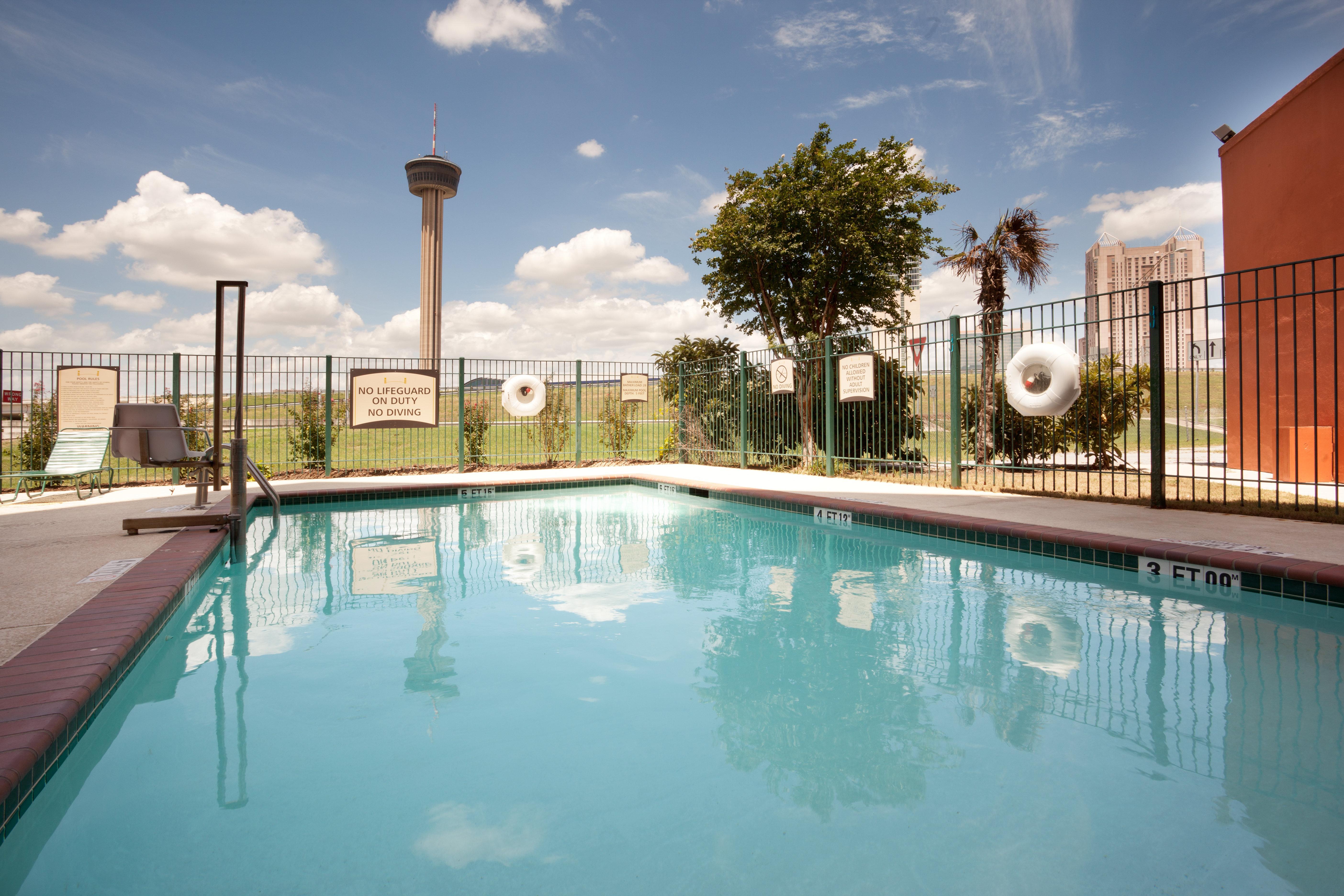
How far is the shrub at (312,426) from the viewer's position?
35.5 feet

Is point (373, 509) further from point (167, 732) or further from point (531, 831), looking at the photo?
point (531, 831)

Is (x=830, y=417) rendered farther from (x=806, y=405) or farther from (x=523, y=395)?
(x=523, y=395)

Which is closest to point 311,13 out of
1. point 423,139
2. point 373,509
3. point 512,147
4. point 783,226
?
point 512,147

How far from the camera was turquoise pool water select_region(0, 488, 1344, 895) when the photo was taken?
1.59 m

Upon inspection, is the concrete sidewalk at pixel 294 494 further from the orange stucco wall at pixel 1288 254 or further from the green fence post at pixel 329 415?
the orange stucco wall at pixel 1288 254

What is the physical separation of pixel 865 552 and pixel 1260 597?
2548 millimetres

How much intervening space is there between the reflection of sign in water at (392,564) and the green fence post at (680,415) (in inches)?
311

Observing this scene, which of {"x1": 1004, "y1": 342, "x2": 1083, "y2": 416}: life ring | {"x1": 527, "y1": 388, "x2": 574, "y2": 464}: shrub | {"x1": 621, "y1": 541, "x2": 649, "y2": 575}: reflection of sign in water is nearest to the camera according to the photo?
{"x1": 621, "y1": 541, "x2": 649, "y2": 575}: reflection of sign in water

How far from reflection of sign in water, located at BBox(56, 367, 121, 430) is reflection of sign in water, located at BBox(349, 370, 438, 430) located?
312cm

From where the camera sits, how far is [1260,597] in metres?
3.70

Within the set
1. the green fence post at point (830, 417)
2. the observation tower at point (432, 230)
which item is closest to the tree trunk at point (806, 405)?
the green fence post at point (830, 417)

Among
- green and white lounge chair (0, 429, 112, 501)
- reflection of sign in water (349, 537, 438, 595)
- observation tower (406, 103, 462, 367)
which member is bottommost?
reflection of sign in water (349, 537, 438, 595)

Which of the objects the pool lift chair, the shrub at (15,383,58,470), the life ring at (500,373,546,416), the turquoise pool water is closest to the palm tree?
the life ring at (500,373,546,416)

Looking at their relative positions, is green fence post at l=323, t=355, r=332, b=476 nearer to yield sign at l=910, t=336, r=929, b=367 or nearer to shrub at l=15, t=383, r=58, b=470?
shrub at l=15, t=383, r=58, b=470
